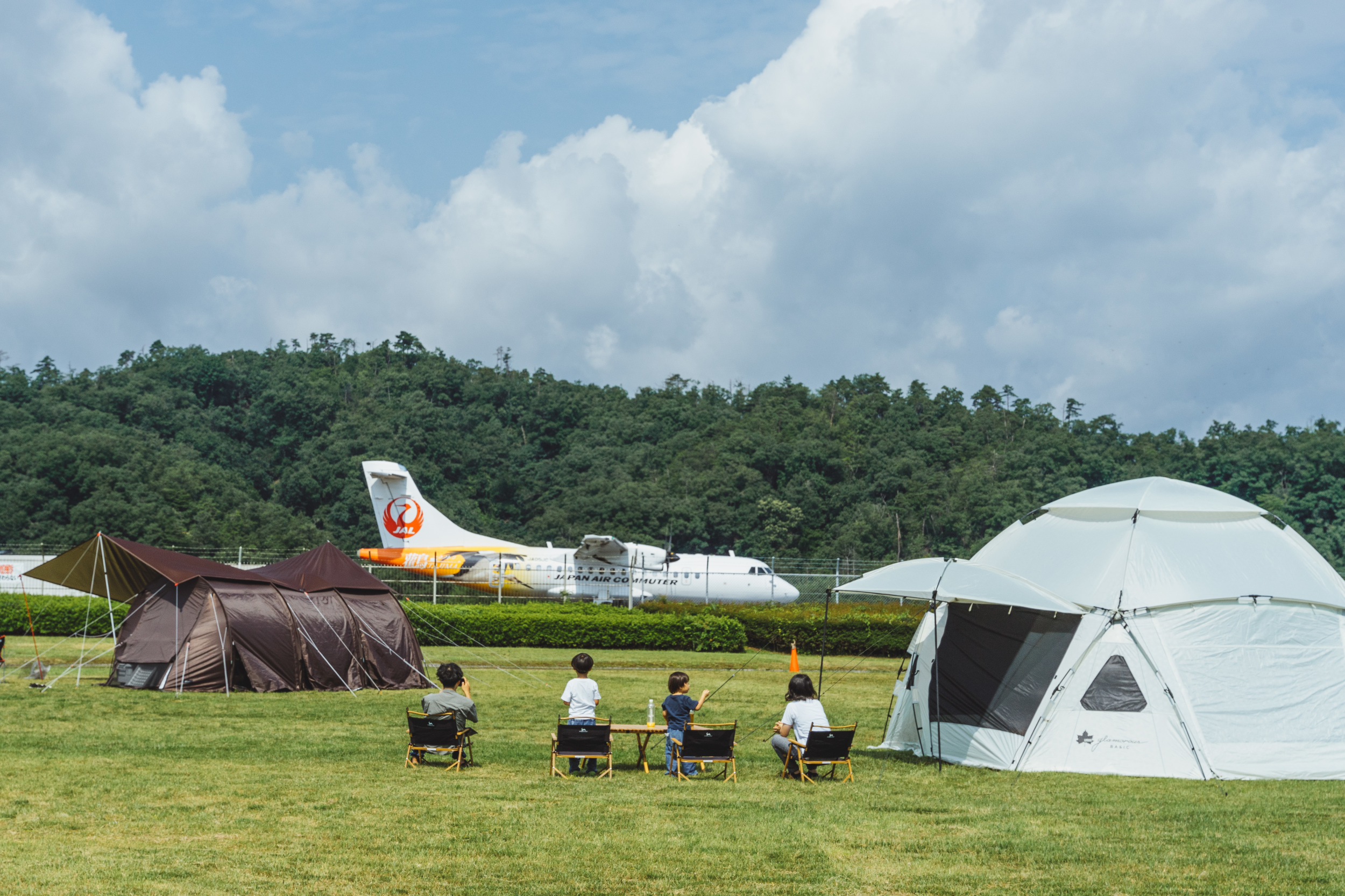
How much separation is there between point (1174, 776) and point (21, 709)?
45.2 ft

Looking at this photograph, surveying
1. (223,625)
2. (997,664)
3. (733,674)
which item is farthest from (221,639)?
(997,664)

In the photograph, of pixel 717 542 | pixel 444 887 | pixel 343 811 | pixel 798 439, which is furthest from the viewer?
pixel 798 439

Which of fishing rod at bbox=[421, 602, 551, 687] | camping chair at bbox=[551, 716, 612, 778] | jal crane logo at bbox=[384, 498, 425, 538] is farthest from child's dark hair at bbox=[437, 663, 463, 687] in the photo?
jal crane logo at bbox=[384, 498, 425, 538]

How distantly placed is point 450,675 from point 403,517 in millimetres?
27676

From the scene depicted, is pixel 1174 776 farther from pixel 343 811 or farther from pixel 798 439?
pixel 798 439

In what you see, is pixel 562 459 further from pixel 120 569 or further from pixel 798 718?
pixel 798 718

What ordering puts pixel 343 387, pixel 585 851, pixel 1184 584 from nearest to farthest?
1. pixel 585 851
2. pixel 1184 584
3. pixel 343 387

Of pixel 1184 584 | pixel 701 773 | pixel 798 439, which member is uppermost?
pixel 798 439

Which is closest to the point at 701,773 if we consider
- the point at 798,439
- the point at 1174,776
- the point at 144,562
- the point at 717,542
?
the point at 1174,776

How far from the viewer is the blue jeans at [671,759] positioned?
1073cm

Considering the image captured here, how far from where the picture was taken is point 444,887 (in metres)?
6.52

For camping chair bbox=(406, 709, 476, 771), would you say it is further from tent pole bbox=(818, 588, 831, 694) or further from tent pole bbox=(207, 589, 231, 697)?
tent pole bbox=(207, 589, 231, 697)

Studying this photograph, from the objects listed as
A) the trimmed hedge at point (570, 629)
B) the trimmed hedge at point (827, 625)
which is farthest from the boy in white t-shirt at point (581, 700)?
the trimmed hedge at point (570, 629)

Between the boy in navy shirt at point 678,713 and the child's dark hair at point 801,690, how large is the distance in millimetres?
835
